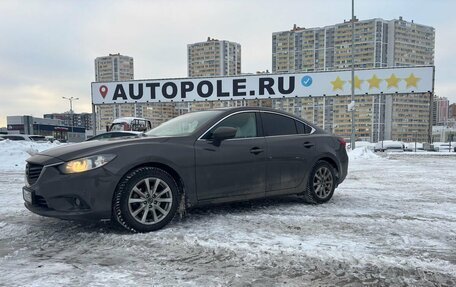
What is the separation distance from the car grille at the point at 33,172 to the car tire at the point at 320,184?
3760mm

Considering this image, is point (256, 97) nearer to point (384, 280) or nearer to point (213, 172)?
point (213, 172)

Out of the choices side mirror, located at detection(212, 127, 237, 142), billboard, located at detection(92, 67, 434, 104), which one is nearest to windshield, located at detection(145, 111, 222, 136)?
side mirror, located at detection(212, 127, 237, 142)

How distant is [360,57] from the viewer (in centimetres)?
3819

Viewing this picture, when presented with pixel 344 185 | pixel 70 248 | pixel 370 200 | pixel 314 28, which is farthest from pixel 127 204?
pixel 314 28

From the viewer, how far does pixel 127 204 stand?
4.02 metres

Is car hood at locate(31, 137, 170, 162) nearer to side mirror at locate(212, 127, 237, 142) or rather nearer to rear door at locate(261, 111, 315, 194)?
side mirror at locate(212, 127, 237, 142)

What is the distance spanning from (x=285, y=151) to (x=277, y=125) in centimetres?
44

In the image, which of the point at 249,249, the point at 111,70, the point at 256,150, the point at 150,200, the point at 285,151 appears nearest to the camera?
the point at 249,249

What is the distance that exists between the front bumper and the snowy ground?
0.99 feet

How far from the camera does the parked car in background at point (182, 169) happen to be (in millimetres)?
3887

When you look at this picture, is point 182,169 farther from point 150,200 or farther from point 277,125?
point 277,125

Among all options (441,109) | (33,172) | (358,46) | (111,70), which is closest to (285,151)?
(33,172)

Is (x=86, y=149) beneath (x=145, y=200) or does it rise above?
above

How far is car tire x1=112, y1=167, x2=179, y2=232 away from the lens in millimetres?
4008
